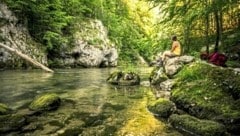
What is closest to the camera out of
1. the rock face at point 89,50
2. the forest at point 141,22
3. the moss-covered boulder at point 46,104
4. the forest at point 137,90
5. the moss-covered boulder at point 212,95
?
the forest at point 137,90

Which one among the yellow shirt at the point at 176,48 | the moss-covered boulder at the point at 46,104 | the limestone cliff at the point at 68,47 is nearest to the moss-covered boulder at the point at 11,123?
the moss-covered boulder at the point at 46,104

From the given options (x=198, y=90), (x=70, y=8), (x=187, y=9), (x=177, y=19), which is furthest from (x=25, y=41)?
(x=198, y=90)

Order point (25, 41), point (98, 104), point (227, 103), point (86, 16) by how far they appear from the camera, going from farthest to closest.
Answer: point (86, 16)
point (25, 41)
point (98, 104)
point (227, 103)

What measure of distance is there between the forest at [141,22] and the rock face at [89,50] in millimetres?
1135

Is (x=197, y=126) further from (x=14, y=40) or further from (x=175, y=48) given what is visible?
(x=14, y=40)

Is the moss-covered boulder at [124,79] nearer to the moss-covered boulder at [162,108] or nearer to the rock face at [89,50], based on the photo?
the moss-covered boulder at [162,108]

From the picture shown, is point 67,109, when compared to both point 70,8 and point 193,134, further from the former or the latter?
point 70,8

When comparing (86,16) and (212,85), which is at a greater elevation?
(86,16)

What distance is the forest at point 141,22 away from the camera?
19047mm

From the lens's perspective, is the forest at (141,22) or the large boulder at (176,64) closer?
the large boulder at (176,64)

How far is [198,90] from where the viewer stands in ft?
32.9

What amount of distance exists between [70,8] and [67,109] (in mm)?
34885

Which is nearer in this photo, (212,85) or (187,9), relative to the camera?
(212,85)

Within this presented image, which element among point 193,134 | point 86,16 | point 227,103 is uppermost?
point 86,16
